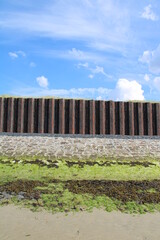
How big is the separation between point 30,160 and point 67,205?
684 cm

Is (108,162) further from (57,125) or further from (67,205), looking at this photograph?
(67,205)

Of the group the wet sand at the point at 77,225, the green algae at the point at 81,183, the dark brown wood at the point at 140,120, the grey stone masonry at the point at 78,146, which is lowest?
the wet sand at the point at 77,225

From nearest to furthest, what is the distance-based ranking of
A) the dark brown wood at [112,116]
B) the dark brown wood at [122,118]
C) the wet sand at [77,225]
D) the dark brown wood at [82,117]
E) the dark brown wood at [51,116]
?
the wet sand at [77,225] → the dark brown wood at [51,116] → the dark brown wood at [82,117] → the dark brown wood at [112,116] → the dark brown wood at [122,118]

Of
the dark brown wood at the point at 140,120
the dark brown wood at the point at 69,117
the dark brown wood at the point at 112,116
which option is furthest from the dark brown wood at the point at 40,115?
the dark brown wood at the point at 140,120

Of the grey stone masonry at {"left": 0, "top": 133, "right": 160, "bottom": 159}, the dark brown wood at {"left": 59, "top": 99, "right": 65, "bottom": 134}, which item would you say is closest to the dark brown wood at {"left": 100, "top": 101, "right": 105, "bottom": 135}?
the grey stone masonry at {"left": 0, "top": 133, "right": 160, "bottom": 159}

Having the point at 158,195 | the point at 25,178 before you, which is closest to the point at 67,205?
the point at 158,195

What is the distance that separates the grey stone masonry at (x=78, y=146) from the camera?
13.6 meters

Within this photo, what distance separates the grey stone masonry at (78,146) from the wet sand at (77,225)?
25.3ft

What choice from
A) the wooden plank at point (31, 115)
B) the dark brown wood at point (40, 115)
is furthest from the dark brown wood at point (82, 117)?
the wooden plank at point (31, 115)

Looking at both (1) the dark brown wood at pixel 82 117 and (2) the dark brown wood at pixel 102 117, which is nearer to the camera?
(1) the dark brown wood at pixel 82 117

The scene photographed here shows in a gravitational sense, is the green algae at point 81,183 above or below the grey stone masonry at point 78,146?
below

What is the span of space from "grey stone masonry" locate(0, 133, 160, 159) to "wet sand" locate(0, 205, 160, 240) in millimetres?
7706

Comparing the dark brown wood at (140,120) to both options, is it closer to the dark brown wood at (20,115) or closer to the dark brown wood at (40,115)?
the dark brown wood at (40,115)

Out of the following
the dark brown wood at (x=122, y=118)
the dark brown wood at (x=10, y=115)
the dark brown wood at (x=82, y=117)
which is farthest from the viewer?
the dark brown wood at (x=122, y=118)
